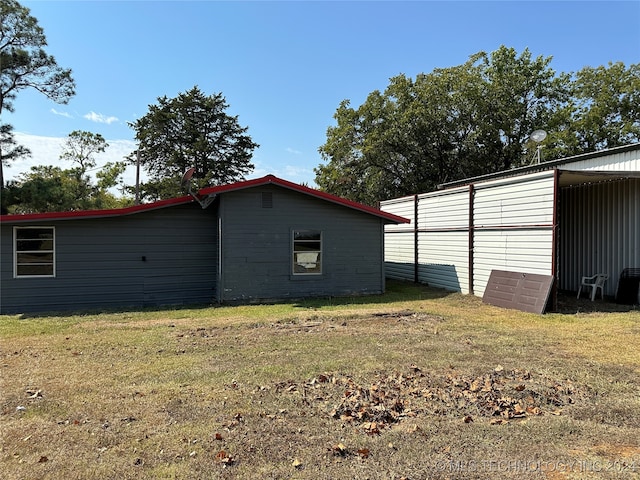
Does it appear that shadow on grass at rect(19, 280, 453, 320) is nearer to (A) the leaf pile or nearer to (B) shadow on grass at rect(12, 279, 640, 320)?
(B) shadow on grass at rect(12, 279, 640, 320)

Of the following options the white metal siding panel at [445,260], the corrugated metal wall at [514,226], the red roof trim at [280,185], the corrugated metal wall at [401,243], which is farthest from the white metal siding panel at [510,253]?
the corrugated metal wall at [401,243]

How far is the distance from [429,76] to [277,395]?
1041 inches

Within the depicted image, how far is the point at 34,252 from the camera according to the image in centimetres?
1004

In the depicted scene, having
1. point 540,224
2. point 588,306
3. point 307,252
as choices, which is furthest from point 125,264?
point 588,306

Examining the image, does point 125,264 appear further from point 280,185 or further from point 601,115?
point 601,115

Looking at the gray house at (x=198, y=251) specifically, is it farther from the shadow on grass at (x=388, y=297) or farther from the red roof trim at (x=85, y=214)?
the shadow on grass at (x=388, y=297)

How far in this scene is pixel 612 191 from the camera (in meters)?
11.1

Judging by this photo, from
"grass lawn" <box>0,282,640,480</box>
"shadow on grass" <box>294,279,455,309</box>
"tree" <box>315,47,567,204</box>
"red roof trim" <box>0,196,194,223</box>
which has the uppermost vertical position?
"tree" <box>315,47,567,204</box>

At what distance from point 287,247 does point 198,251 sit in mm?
2401

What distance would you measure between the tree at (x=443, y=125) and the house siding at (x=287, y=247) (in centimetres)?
1447

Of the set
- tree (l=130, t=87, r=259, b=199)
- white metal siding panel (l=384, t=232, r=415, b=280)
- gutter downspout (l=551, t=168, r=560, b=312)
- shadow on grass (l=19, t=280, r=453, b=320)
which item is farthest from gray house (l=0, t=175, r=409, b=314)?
tree (l=130, t=87, r=259, b=199)

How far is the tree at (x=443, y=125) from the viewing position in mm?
25431

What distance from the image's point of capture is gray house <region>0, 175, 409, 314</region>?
394 inches

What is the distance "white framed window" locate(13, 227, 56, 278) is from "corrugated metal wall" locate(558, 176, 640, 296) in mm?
13951
